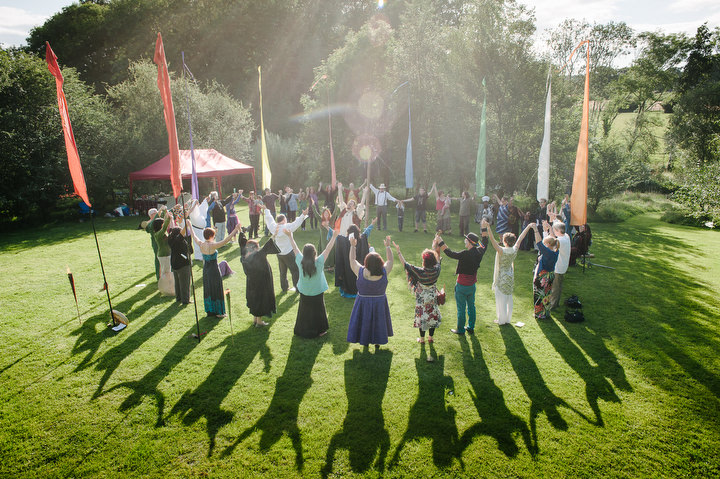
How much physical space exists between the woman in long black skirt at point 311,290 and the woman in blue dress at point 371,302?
730 mm

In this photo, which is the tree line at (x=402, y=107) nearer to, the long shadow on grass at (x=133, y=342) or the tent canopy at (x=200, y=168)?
the tent canopy at (x=200, y=168)

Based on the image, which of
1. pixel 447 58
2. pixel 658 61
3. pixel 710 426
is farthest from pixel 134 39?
pixel 658 61

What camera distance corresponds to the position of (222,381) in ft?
19.5

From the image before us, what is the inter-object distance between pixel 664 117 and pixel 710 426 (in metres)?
45.8

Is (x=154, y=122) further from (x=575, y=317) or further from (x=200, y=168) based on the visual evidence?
(x=575, y=317)

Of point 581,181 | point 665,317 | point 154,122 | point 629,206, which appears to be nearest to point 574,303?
point 665,317

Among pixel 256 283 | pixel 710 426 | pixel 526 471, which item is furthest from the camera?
pixel 256 283

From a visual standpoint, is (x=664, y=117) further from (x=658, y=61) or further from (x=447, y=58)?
(x=447, y=58)

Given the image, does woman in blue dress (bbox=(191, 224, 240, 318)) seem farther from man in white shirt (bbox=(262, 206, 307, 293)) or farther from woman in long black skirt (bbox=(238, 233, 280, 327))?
man in white shirt (bbox=(262, 206, 307, 293))

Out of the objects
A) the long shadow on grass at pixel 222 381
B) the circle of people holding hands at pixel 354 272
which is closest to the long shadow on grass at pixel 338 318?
the circle of people holding hands at pixel 354 272

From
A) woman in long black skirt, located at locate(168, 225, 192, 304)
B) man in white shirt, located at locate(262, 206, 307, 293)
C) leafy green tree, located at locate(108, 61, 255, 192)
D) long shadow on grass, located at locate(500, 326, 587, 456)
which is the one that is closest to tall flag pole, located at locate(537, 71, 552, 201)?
long shadow on grass, located at locate(500, 326, 587, 456)

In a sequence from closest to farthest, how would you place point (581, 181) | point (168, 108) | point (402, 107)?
point (168, 108) → point (581, 181) → point (402, 107)

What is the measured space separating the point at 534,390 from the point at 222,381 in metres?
4.95

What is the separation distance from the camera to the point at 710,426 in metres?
4.99
